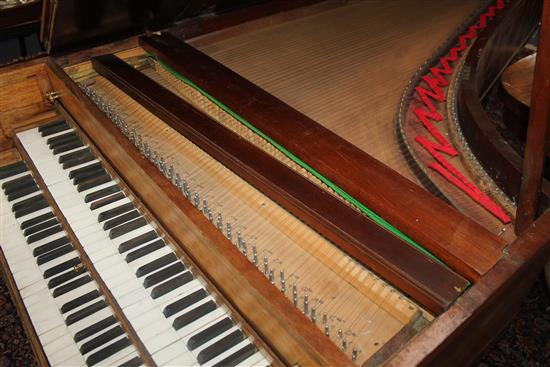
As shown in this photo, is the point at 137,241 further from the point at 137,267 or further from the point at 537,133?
the point at 537,133

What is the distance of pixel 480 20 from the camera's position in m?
3.76

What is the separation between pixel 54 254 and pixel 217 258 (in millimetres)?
1067

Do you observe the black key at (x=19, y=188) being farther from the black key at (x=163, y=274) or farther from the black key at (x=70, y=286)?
the black key at (x=163, y=274)

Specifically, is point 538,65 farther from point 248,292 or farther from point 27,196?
point 27,196

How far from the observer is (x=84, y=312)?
2416 mm

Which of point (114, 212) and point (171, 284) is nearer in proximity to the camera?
point (171, 284)

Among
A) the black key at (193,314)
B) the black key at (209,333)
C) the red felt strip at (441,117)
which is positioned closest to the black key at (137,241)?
the black key at (193,314)

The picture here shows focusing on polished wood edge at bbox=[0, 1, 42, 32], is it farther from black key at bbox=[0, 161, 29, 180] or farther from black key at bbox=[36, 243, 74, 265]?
black key at bbox=[36, 243, 74, 265]

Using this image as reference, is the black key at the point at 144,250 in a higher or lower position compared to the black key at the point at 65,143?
lower

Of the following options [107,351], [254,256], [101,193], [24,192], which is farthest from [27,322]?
[254,256]

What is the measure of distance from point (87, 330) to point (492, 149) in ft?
6.47

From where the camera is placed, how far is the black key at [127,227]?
100 inches

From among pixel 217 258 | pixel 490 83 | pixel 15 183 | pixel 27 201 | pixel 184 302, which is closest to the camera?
pixel 217 258

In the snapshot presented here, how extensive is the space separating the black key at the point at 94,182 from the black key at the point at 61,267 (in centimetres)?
36
